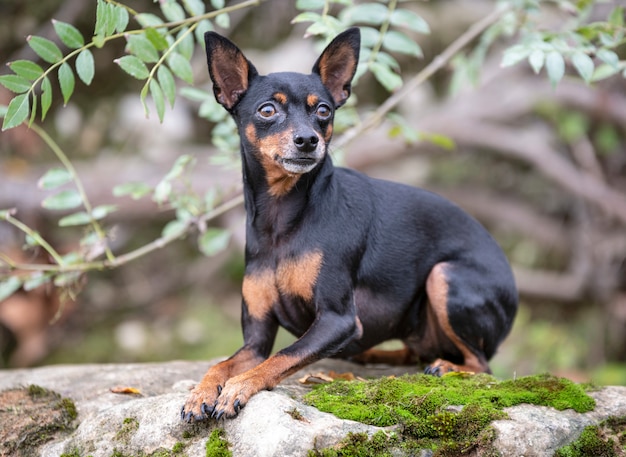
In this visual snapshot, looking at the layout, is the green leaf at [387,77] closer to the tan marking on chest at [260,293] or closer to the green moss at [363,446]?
the tan marking on chest at [260,293]

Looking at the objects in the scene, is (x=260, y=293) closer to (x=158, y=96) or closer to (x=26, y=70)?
(x=158, y=96)

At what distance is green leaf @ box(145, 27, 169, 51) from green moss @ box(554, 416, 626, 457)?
2638 mm

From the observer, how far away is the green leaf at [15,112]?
3.64 metres

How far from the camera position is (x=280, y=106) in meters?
3.83

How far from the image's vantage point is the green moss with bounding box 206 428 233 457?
123 inches

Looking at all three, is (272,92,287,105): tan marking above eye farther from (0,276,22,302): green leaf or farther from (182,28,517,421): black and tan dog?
(0,276,22,302): green leaf

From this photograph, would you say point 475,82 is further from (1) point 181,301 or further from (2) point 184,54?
(1) point 181,301

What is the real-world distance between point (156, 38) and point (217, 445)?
201 centimetres

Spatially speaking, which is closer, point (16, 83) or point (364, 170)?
point (16, 83)

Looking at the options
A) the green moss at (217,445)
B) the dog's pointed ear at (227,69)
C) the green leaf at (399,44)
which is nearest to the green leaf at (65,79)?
the dog's pointed ear at (227,69)

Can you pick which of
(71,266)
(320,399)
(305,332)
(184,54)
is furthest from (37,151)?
(320,399)

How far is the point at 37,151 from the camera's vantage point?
31.5 feet

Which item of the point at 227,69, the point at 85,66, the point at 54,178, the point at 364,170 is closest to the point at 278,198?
the point at 227,69

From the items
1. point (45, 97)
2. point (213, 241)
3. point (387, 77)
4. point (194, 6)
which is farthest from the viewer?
point (213, 241)
